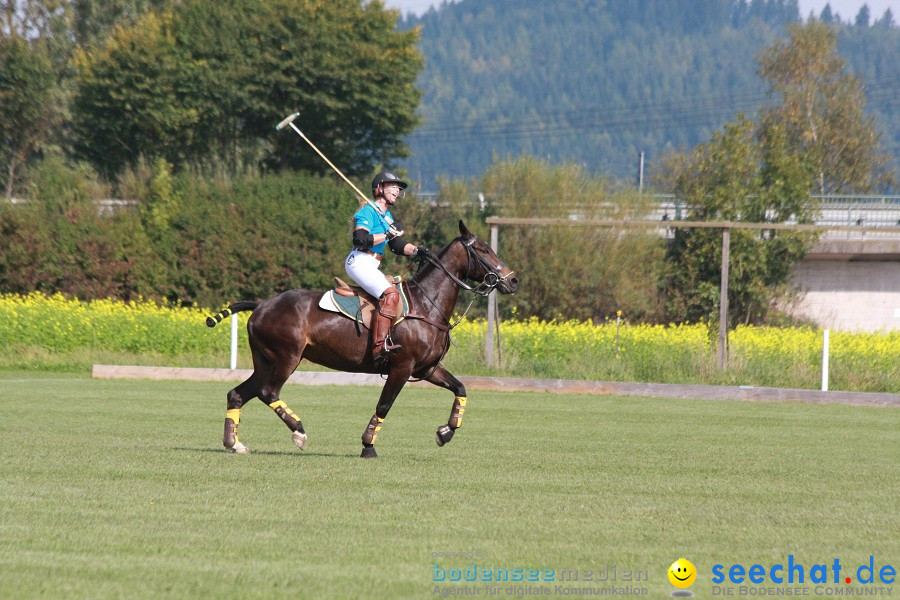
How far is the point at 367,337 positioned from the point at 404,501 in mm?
3114

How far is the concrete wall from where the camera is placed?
33781mm

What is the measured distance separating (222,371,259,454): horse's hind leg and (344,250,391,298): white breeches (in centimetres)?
141

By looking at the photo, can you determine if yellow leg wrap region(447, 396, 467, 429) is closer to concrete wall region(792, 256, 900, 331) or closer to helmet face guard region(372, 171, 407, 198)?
helmet face guard region(372, 171, 407, 198)

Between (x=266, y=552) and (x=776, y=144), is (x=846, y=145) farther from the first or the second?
(x=266, y=552)

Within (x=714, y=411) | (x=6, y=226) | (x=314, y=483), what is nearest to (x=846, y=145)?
(x=6, y=226)

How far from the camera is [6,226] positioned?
35.2m

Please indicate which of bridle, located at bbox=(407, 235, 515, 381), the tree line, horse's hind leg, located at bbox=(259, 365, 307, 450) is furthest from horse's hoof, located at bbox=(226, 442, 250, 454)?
the tree line

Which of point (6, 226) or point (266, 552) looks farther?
point (6, 226)

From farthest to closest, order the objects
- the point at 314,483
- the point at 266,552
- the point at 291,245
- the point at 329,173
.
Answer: the point at 329,173 → the point at 291,245 → the point at 314,483 → the point at 266,552

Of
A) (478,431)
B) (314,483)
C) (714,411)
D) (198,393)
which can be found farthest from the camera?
(198,393)

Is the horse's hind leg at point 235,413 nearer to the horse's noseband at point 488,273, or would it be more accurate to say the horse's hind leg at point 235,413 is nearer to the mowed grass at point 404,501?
the mowed grass at point 404,501

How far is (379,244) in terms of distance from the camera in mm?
12055

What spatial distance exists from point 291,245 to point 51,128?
26.8 metres

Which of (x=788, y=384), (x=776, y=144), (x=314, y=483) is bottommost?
(x=788, y=384)
